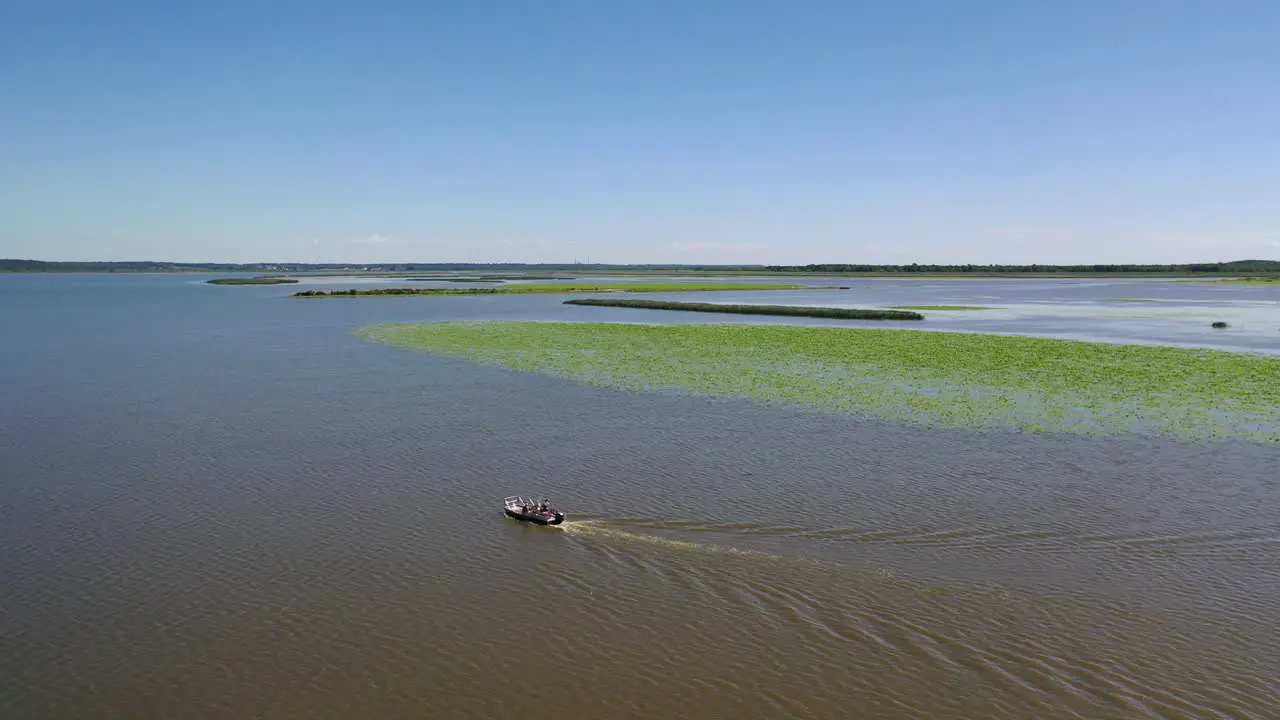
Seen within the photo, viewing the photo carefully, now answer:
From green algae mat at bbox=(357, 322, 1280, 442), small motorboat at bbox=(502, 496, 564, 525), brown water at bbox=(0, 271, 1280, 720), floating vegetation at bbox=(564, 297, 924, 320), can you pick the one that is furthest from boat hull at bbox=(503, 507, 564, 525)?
floating vegetation at bbox=(564, 297, 924, 320)

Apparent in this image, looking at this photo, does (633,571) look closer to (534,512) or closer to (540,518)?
(540,518)

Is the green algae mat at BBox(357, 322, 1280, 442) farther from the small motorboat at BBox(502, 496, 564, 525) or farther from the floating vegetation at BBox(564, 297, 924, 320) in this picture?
the small motorboat at BBox(502, 496, 564, 525)

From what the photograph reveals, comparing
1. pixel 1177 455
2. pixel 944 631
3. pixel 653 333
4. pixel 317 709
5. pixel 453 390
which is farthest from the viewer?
pixel 653 333

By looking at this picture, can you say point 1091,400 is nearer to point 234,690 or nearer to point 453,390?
point 453,390

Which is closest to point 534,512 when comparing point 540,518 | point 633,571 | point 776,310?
point 540,518

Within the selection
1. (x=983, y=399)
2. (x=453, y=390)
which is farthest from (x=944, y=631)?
(x=453, y=390)
